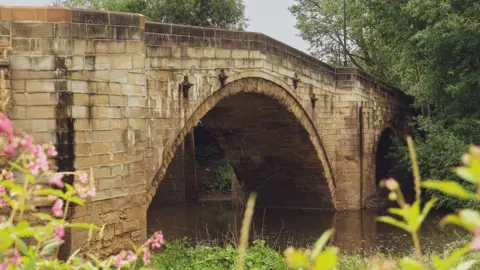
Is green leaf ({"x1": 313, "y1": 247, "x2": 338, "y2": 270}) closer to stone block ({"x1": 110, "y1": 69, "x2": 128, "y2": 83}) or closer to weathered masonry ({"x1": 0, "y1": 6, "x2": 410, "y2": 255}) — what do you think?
weathered masonry ({"x1": 0, "y1": 6, "x2": 410, "y2": 255})

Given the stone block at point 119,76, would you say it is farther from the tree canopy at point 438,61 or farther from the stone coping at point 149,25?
the tree canopy at point 438,61

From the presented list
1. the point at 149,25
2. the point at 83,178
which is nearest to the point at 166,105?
the point at 149,25

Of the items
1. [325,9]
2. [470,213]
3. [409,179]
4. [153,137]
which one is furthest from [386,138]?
[470,213]

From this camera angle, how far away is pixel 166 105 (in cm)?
945

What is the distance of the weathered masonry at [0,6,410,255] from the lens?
280 inches

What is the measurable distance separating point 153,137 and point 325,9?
658 inches

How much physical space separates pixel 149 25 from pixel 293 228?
734 cm

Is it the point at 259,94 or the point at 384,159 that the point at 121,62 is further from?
the point at 384,159

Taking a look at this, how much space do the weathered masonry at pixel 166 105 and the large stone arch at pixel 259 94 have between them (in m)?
0.03

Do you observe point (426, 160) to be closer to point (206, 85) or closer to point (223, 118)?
point (223, 118)

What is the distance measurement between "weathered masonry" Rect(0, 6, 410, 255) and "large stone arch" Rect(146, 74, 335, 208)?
1.0 inches

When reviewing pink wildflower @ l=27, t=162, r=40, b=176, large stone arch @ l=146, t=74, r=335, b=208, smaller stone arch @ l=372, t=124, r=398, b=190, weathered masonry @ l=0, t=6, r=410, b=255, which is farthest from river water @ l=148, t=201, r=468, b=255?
pink wildflower @ l=27, t=162, r=40, b=176

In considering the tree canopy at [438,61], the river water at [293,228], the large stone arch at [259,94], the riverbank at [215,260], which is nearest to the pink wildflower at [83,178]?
the riverbank at [215,260]

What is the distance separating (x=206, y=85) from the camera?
10.5 metres
